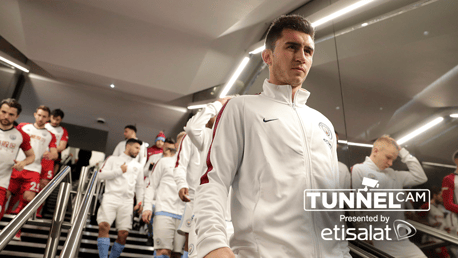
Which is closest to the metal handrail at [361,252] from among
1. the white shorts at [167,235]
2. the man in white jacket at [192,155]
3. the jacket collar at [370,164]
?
the jacket collar at [370,164]

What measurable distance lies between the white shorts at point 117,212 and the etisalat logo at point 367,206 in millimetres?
3331

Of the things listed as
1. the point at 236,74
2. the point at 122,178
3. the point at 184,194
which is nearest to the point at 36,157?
the point at 122,178

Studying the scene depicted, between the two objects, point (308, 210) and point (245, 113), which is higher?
point (245, 113)

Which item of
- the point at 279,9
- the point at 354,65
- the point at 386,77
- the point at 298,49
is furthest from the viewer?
the point at 279,9

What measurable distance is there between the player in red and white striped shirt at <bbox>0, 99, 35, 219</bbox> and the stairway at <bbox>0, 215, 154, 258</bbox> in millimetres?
510

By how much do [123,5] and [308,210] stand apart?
20.7ft

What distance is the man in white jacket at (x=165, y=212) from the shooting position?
3.31m

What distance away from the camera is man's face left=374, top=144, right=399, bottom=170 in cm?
262

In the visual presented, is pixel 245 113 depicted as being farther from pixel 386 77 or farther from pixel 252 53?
pixel 252 53

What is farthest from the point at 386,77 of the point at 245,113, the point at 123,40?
the point at 123,40

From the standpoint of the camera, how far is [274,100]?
1.23 m

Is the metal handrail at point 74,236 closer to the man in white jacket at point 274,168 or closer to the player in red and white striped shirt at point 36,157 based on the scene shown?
the man in white jacket at point 274,168

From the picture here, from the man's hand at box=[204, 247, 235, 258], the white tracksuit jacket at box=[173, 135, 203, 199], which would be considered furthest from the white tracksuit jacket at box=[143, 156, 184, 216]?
the man's hand at box=[204, 247, 235, 258]

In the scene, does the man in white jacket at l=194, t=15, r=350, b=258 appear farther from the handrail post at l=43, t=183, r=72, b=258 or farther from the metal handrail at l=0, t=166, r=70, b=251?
the handrail post at l=43, t=183, r=72, b=258
